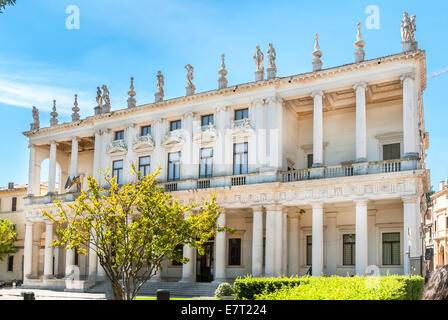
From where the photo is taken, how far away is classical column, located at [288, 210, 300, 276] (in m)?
37.4

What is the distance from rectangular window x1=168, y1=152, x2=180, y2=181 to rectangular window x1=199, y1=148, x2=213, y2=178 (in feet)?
7.07

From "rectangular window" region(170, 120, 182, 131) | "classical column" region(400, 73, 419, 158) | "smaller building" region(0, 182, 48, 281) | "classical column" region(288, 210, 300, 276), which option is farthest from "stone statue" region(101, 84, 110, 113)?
"classical column" region(400, 73, 419, 158)

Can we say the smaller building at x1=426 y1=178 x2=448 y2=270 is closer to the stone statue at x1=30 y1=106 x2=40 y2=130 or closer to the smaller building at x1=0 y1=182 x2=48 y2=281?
the smaller building at x1=0 y1=182 x2=48 y2=281

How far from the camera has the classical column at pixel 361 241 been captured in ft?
103

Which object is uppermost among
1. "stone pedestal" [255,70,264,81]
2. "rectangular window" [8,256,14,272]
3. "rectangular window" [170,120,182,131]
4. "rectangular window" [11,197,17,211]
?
"stone pedestal" [255,70,264,81]

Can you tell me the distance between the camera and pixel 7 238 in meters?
55.4

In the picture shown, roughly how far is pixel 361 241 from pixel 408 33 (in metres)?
13.1

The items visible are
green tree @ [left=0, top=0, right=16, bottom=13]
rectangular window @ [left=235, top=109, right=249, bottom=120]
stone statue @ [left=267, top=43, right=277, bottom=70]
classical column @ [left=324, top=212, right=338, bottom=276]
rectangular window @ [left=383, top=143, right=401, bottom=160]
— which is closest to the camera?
green tree @ [left=0, top=0, right=16, bottom=13]

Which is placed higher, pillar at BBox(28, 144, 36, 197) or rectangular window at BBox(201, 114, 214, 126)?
rectangular window at BBox(201, 114, 214, 126)

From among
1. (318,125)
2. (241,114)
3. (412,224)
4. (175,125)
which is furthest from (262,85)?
(412,224)

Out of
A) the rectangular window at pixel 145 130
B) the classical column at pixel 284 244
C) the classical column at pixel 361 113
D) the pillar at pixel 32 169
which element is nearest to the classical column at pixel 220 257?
the classical column at pixel 284 244

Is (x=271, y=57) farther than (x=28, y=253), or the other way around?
(x=28, y=253)

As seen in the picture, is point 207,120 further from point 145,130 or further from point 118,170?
point 118,170
